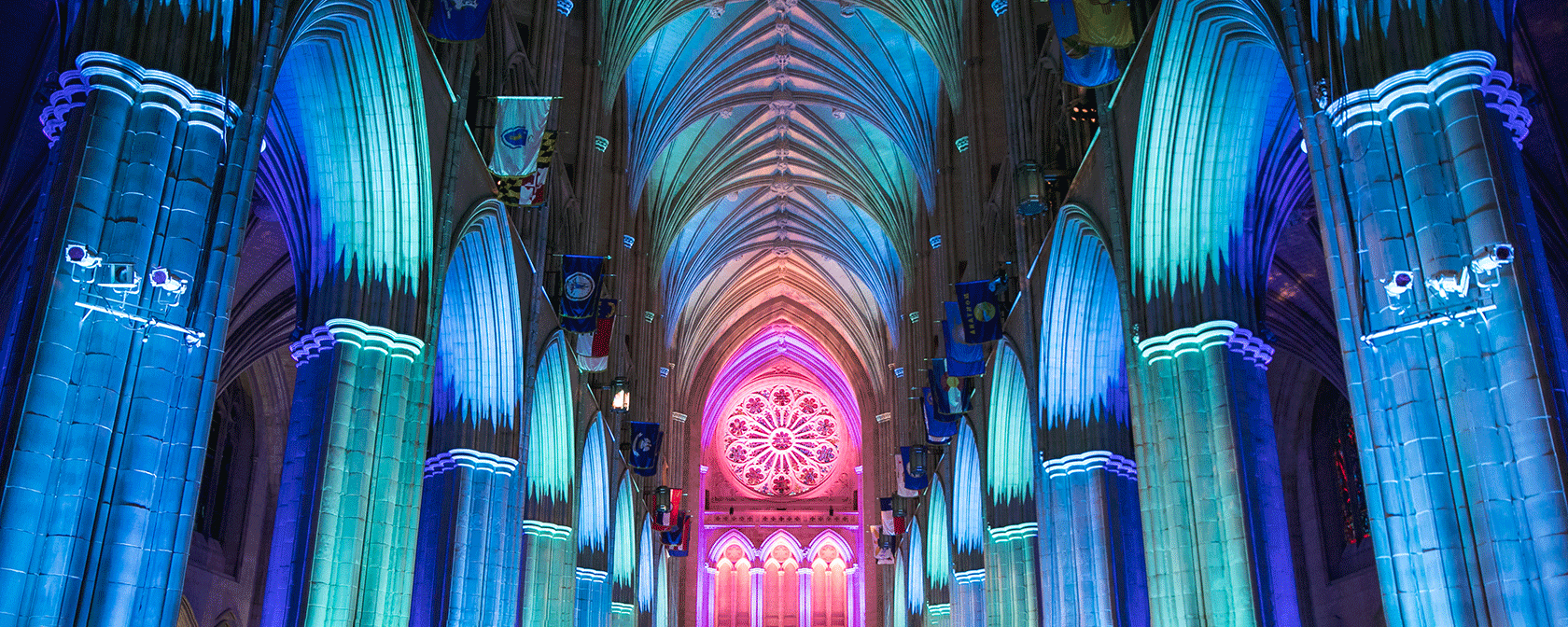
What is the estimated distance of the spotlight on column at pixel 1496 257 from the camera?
698 cm

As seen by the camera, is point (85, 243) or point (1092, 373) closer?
point (85, 243)

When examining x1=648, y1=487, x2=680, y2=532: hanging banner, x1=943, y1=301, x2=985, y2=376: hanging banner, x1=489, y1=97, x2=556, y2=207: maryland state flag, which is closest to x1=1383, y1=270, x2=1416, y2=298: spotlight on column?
x1=489, y1=97, x2=556, y2=207: maryland state flag

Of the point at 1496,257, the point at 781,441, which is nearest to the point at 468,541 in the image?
the point at 1496,257

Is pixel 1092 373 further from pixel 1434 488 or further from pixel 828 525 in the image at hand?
pixel 828 525

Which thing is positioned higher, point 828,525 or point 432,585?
point 828,525

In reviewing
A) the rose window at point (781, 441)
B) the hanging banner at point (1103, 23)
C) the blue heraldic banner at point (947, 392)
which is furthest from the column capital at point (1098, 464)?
the rose window at point (781, 441)

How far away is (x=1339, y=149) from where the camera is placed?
8.12 metres

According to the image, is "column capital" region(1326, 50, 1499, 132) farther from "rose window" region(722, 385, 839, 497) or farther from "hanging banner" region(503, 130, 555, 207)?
"rose window" region(722, 385, 839, 497)

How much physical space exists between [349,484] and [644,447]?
15632mm

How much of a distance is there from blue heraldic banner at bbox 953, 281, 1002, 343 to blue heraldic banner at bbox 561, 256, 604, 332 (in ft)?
18.4

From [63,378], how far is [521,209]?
1061 centimetres

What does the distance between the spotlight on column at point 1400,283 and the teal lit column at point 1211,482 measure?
3.61m

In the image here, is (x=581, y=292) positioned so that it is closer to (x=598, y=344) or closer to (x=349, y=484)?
(x=598, y=344)

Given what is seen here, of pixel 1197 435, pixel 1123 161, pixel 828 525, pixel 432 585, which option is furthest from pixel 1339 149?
pixel 828 525
